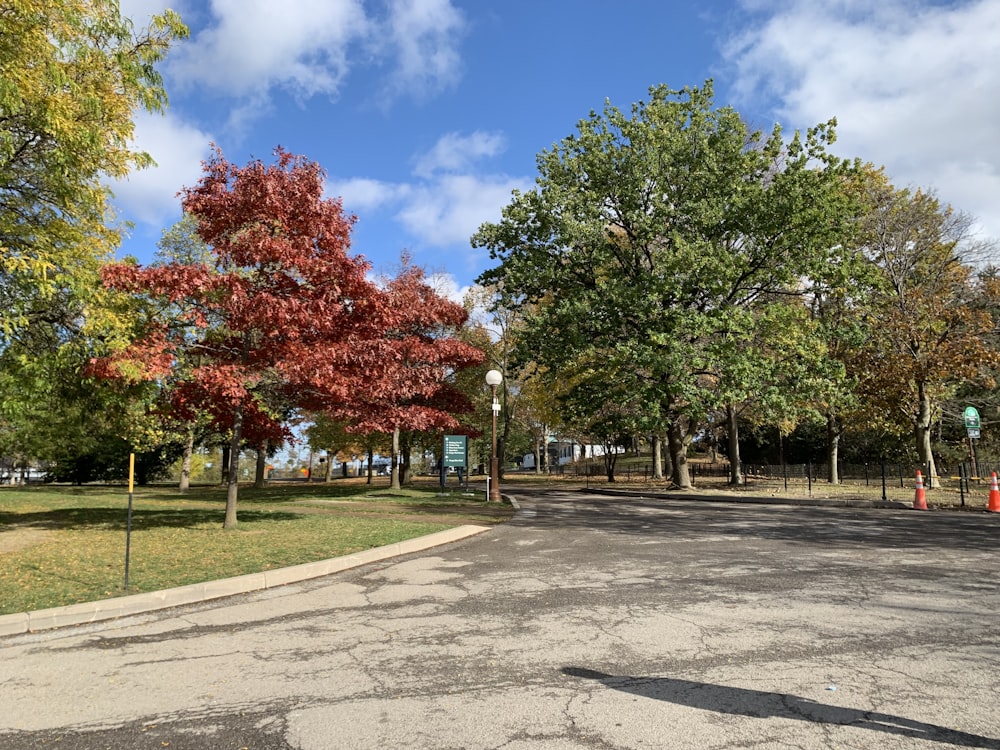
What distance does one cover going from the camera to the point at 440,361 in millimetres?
26516

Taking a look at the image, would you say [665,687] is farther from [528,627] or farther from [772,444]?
[772,444]

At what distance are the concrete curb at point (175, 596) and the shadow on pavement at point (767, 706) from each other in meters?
4.67

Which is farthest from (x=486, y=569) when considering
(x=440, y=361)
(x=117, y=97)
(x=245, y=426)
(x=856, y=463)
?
(x=856, y=463)

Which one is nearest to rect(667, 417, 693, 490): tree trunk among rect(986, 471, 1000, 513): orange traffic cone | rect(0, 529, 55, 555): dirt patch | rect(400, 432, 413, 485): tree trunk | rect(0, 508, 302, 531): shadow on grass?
rect(986, 471, 1000, 513): orange traffic cone

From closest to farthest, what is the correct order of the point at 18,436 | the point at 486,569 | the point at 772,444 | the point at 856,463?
1. the point at 486,569
2. the point at 18,436
3. the point at 856,463
4. the point at 772,444

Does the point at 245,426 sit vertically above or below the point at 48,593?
above

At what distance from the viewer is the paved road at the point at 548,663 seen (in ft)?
11.8

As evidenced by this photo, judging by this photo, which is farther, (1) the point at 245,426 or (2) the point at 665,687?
(1) the point at 245,426

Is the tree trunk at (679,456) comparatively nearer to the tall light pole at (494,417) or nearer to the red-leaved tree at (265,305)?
the tall light pole at (494,417)

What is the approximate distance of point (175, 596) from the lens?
7.03 m

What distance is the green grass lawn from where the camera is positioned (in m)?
7.59

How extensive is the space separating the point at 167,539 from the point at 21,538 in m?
2.71

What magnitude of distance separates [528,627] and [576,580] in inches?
85.0

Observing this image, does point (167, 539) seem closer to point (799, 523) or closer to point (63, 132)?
point (63, 132)
